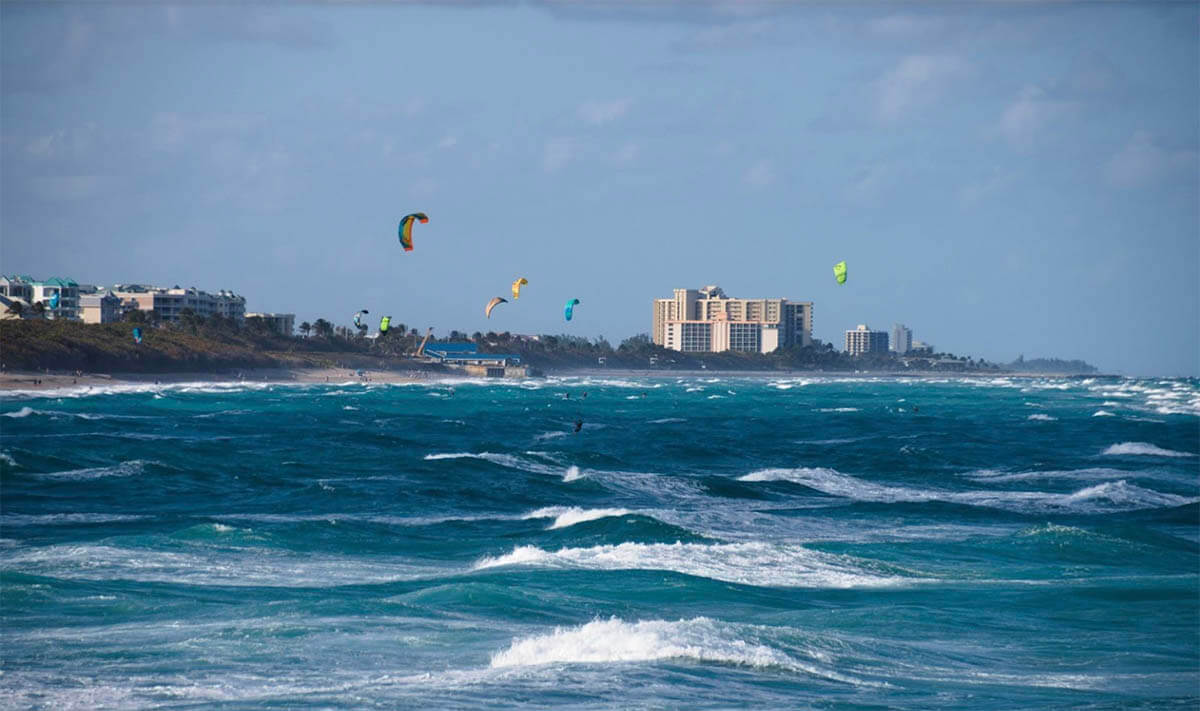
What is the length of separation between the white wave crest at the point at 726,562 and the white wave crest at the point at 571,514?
2.44 metres

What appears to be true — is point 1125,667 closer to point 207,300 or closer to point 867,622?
point 867,622

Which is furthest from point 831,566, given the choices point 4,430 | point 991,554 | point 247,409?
point 247,409

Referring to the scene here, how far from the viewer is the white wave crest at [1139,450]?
121 ft

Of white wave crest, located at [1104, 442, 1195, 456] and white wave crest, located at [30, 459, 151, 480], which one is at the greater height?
white wave crest, located at [30, 459, 151, 480]

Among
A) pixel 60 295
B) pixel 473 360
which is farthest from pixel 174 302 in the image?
pixel 473 360

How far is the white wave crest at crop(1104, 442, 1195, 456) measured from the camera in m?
37.0

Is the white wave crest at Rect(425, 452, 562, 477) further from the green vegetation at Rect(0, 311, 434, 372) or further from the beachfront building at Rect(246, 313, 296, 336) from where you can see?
the beachfront building at Rect(246, 313, 296, 336)

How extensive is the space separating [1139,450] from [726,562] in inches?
996

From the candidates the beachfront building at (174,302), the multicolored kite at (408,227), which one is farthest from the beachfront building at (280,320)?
the multicolored kite at (408,227)

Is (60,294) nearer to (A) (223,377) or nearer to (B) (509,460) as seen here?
(A) (223,377)

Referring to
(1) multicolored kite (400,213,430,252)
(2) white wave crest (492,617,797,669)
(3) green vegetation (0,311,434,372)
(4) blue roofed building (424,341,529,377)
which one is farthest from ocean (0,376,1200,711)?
(4) blue roofed building (424,341,529,377)

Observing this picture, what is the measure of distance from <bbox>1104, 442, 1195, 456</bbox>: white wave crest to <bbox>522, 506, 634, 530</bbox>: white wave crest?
2059cm

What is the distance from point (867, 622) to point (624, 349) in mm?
182733

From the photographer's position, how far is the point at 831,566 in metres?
16.6
